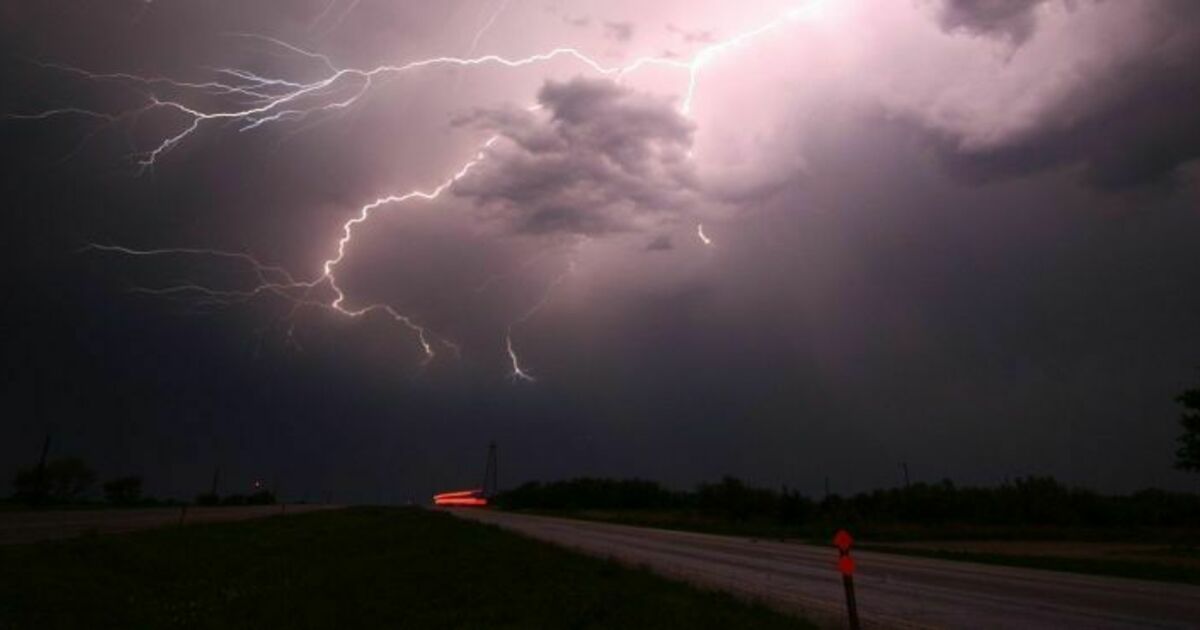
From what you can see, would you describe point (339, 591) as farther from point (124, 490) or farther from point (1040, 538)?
point (124, 490)

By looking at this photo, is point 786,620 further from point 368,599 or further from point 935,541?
point 935,541

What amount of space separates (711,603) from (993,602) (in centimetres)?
533

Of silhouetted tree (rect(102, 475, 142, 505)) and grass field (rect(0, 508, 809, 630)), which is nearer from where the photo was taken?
grass field (rect(0, 508, 809, 630))

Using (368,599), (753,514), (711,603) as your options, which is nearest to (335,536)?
(368,599)

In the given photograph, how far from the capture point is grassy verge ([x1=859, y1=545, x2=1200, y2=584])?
68.6 ft

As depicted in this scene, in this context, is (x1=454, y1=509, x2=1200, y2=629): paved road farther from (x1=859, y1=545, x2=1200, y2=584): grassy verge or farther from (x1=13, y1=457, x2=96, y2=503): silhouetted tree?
(x1=13, y1=457, x2=96, y2=503): silhouetted tree

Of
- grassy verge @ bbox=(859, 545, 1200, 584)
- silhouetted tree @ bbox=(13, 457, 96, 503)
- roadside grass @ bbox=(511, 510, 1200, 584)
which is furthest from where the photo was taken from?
silhouetted tree @ bbox=(13, 457, 96, 503)

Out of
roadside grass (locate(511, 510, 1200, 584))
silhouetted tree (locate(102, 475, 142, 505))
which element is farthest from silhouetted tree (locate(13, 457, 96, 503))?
roadside grass (locate(511, 510, 1200, 584))

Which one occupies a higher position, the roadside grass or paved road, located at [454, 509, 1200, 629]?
the roadside grass

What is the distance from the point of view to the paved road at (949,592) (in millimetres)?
12266

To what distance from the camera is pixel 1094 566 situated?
24281 mm

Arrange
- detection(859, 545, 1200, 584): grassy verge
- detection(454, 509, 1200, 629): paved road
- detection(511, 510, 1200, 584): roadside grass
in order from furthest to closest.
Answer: detection(511, 510, 1200, 584): roadside grass < detection(859, 545, 1200, 584): grassy verge < detection(454, 509, 1200, 629): paved road

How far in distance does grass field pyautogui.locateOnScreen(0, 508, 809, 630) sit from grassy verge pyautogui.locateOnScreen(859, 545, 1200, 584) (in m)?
12.9

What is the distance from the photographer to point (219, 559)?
71.4ft
